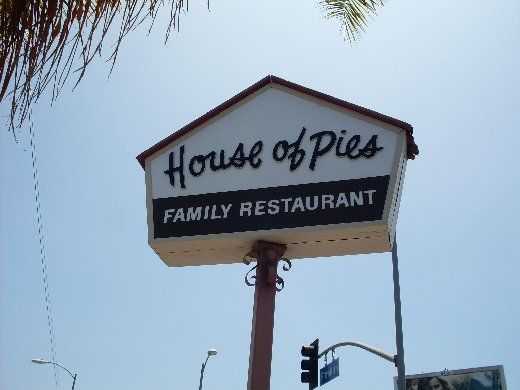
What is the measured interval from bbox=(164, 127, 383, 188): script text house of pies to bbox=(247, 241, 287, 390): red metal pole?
4.11 feet

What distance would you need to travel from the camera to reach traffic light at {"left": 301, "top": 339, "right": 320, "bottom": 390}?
12.4 metres

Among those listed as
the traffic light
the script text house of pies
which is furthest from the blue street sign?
the script text house of pies

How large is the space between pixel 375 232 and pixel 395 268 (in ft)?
23.0

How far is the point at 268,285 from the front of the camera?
8242 mm

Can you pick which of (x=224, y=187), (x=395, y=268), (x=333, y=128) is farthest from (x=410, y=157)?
(x=395, y=268)

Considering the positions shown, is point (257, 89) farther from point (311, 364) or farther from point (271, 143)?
point (311, 364)

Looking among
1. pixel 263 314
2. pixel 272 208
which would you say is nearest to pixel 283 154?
pixel 272 208

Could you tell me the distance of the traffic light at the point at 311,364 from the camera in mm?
12445

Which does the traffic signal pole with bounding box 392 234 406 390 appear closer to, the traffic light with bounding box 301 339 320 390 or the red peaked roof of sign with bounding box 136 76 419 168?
the traffic light with bounding box 301 339 320 390

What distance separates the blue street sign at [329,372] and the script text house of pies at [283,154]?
6.79m

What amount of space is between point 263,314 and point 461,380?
5421 centimetres

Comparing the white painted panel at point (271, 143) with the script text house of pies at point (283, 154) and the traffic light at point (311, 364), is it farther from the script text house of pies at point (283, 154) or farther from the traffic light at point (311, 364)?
the traffic light at point (311, 364)

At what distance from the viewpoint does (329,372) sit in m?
13.7

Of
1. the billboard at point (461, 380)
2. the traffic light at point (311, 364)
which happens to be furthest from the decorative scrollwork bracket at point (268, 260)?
the billboard at point (461, 380)
